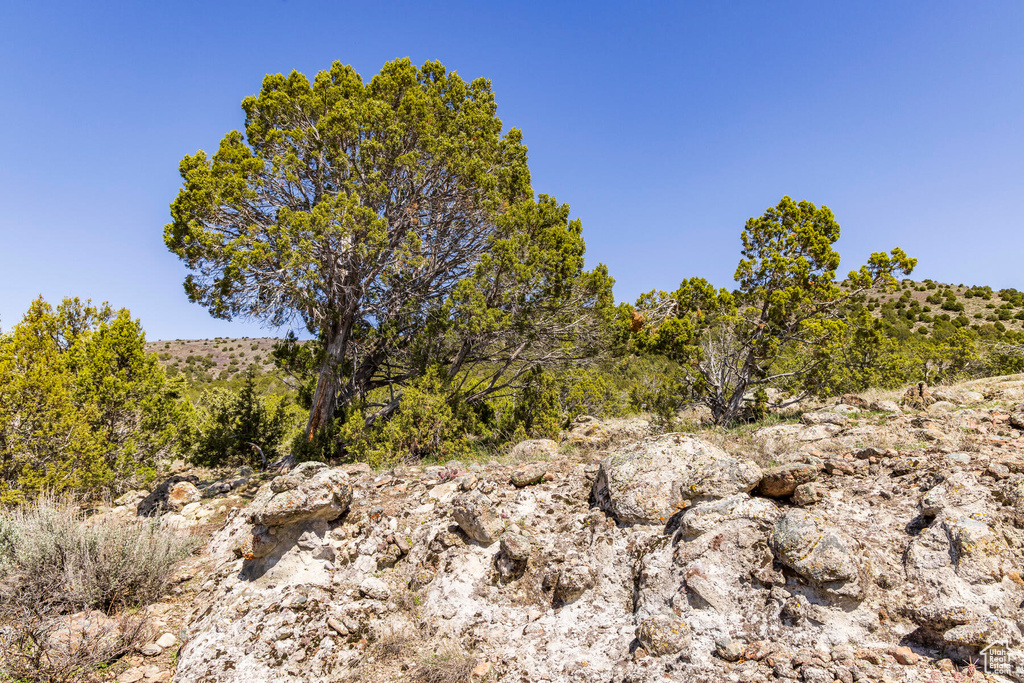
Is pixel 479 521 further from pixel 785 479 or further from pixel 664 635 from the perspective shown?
pixel 785 479

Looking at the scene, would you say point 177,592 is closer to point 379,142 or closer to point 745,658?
point 745,658

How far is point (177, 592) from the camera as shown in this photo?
5438 mm

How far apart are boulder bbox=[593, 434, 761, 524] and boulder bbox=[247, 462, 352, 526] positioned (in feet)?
9.83

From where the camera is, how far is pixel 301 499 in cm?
505

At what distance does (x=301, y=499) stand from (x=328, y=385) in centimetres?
593

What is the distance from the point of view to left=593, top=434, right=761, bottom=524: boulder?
4.48m

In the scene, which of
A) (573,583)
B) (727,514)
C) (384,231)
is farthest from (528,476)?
(384,231)

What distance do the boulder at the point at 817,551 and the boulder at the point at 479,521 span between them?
2637 mm

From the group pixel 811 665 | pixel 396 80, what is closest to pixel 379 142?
pixel 396 80

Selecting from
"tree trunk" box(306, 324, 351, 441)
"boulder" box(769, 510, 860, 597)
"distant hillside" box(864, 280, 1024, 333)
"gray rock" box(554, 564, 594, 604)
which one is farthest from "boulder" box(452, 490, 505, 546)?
"distant hillside" box(864, 280, 1024, 333)

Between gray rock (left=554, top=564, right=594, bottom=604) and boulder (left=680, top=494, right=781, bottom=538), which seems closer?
boulder (left=680, top=494, right=781, bottom=538)

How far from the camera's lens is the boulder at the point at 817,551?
10.6 ft

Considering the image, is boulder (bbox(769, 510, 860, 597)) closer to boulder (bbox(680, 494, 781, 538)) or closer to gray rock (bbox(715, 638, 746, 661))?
boulder (bbox(680, 494, 781, 538))

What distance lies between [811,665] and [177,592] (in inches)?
253
